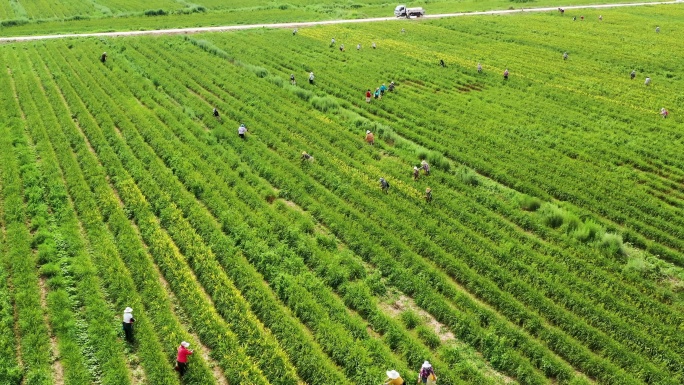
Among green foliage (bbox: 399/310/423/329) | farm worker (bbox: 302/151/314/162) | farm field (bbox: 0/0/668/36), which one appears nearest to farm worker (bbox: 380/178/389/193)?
farm worker (bbox: 302/151/314/162)

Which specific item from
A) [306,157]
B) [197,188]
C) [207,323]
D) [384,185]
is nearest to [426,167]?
[384,185]

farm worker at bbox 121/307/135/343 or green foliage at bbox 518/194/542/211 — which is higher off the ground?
green foliage at bbox 518/194/542/211

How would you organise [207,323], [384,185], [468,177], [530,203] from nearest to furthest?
1. [207,323]
2. [530,203]
3. [384,185]
4. [468,177]

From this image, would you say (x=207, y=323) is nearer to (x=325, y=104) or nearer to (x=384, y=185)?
(x=384, y=185)

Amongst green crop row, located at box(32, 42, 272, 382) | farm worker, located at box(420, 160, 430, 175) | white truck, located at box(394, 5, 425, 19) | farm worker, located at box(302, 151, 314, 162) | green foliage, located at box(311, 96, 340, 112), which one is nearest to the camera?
green crop row, located at box(32, 42, 272, 382)

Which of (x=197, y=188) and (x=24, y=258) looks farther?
(x=197, y=188)

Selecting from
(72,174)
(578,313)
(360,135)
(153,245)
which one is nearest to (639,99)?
(360,135)

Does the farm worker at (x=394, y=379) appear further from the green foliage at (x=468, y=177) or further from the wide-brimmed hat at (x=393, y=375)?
the green foliage at (x=468, y=177)

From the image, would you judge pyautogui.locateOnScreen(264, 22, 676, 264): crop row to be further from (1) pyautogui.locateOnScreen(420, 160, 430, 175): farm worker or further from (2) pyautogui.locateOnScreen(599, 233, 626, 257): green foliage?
(1) pyautogui.locateOnScreen(420, 160, 430, 175): farm worker

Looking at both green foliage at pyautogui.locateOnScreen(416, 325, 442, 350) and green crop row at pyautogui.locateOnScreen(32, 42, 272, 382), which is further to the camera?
green foliage at pyautogui.locateOnScreen(416, 325, 442, 350)
